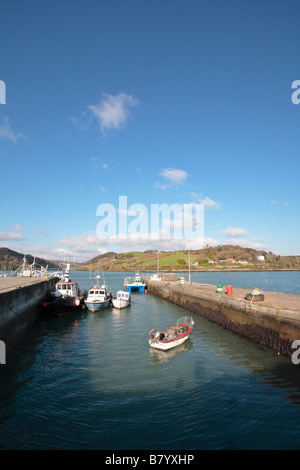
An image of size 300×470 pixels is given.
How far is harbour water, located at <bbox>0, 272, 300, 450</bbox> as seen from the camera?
30.5ft

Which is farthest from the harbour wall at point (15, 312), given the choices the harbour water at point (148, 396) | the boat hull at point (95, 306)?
the boat hull at point (95, 306)

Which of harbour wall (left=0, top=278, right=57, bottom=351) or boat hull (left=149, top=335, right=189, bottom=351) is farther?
boat hull (left=149, top=335, right=189, bottom=351)

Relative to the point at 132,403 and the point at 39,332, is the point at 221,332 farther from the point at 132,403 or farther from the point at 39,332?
the point at 39,332

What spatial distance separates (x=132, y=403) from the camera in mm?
11742

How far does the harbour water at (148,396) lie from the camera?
929 centimetres

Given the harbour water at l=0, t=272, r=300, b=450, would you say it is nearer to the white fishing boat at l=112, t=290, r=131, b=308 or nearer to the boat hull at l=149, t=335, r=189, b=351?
the boat hull at l=149, t=335, r=189, b=351

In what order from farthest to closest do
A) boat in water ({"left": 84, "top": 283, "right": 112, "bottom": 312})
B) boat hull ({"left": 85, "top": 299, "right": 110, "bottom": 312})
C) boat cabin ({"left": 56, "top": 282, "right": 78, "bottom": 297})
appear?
boat cabin ({"left": 56, "top": 282, "right": 78, "bottom": 297})
boat in water ({"left": 84, "top": 283, "right": 112, "bottom": 312})
boat hull ({"left": 85, "top": 299, "right": 110, "bottom": 312})

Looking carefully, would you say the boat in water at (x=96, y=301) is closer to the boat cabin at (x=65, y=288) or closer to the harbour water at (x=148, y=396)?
the boat cabin at (x=65, y=288)

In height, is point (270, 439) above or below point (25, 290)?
below

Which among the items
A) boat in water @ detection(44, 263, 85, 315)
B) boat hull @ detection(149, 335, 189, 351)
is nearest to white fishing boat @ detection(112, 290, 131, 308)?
boat in water @ detection(44, 263, 85, 315)

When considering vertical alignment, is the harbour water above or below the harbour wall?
below

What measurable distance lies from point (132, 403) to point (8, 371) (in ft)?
30.2

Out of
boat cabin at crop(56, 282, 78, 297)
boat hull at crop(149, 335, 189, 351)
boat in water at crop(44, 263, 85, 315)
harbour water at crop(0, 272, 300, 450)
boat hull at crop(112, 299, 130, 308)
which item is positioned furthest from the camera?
boat hull at crop(112, 299, 130, 308)
